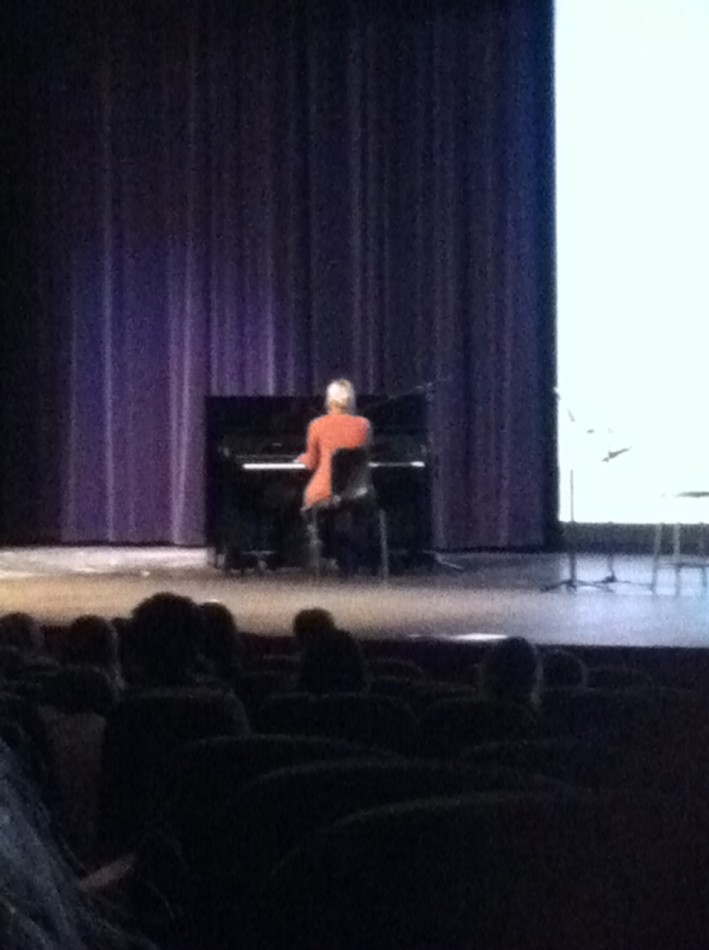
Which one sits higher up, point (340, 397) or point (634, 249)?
point (634, 249)

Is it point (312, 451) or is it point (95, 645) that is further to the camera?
point (312, 451)

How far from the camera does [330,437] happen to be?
7.84 metres

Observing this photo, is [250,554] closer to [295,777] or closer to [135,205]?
[135,205]

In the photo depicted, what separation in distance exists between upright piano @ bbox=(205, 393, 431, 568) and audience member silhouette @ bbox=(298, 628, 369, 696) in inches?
207

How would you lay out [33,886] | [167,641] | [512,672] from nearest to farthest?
1. [33,886]
2. [512,672]
3. [167,641]

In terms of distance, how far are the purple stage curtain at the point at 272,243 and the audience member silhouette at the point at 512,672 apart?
7139 millimetres

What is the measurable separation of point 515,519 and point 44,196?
3.93m

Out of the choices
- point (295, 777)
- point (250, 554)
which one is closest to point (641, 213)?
point (250, 554)

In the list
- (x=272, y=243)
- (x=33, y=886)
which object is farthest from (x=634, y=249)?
(x=33, y=886)

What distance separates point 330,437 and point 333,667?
4734 mm

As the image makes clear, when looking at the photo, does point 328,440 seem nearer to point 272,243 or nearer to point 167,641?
point 272,243

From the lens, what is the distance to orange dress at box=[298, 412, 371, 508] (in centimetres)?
782

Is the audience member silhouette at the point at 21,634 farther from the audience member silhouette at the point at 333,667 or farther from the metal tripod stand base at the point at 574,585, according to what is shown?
the metal tripod stand base at the point at 574,585

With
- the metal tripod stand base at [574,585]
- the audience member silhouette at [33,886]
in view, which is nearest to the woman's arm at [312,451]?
the metal tripod stand base at [574,585]
